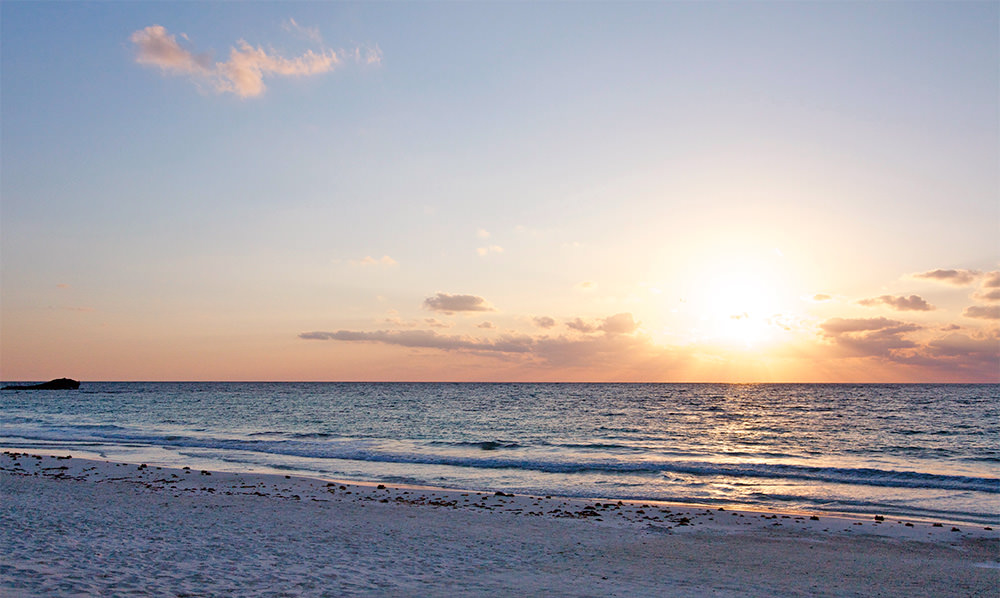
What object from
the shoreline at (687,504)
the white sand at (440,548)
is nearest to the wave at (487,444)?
the shoreline at (687,504)

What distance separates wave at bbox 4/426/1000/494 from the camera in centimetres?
2784

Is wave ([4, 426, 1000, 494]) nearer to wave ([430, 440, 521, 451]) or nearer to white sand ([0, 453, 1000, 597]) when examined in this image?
wave ([430, 440, 521, 451])

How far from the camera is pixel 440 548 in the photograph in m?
14.0

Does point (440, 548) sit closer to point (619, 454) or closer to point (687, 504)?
point (687, 504)

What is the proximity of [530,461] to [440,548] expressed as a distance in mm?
19902

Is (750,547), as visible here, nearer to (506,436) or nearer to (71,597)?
(71,597)

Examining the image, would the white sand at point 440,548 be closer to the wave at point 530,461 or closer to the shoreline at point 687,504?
the shoreline at point 687,504

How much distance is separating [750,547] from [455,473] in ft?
55.6

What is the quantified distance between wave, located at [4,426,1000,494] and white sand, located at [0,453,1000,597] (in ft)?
33.0

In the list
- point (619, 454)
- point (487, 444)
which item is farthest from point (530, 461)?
point (487, 444)

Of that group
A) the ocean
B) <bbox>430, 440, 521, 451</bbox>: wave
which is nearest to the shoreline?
the ocean

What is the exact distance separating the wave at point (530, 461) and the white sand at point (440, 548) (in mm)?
10065

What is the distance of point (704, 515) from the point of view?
62.7ft

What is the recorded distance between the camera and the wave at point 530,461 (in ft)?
91.4
